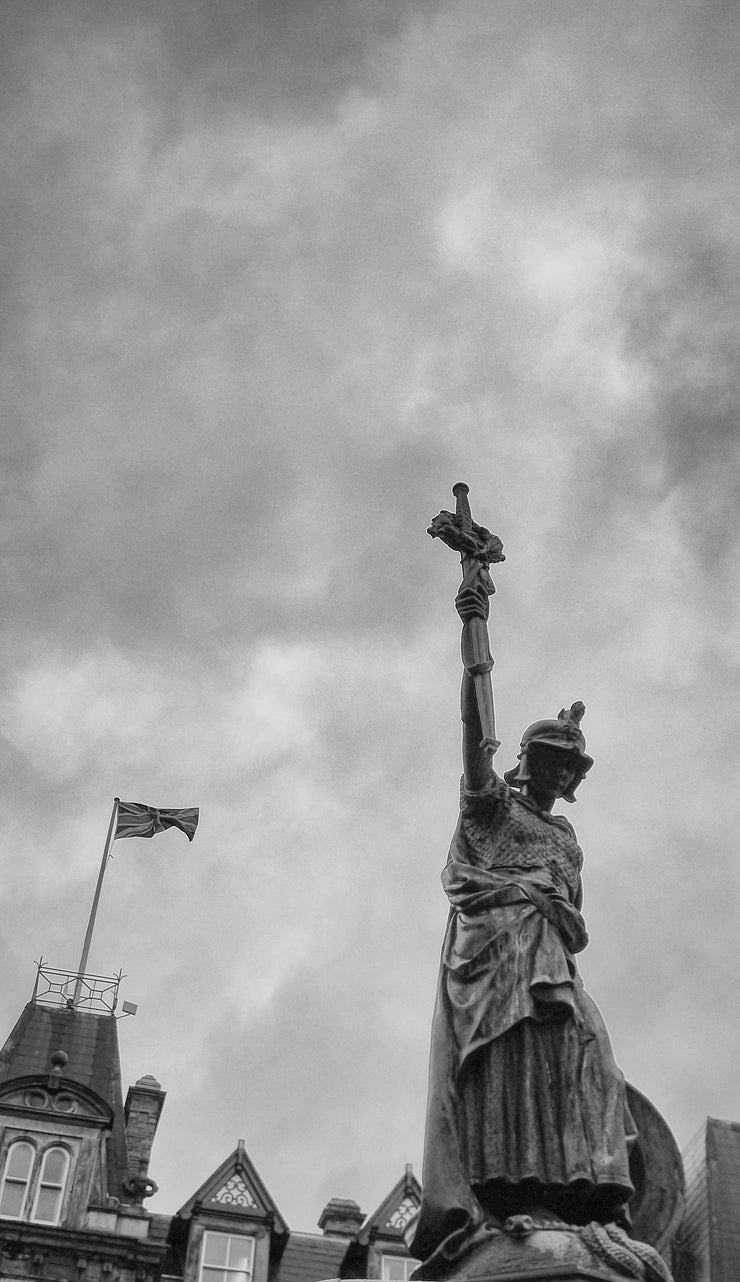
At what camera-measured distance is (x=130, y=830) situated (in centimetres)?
3631

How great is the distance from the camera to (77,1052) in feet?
95.8

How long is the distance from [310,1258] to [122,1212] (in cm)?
362

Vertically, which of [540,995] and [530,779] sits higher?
[530,779]

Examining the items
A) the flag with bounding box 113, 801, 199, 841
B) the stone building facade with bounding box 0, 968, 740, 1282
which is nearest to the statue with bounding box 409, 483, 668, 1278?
the stone building facade with bounding box 0, 968, 740, 1282

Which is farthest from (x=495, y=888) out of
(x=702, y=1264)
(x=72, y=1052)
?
(x=72, y=1052)

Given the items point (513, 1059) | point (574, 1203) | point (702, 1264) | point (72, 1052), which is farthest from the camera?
point (72, 1052)

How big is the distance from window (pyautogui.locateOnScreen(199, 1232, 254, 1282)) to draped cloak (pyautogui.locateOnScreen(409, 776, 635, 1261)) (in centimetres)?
1952

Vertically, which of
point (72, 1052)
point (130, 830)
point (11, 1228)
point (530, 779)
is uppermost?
point (130, 830)

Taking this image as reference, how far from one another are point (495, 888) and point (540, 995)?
0.73 metres

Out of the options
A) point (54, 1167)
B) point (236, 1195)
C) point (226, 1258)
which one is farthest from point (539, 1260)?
point (54, 1167)

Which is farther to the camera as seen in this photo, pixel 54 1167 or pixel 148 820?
pixel 148 820

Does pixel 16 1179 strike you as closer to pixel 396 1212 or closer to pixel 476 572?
pixel 396 1212

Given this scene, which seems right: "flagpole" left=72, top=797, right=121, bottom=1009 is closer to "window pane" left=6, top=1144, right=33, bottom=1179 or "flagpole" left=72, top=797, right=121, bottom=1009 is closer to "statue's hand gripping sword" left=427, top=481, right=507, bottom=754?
"window pane" left=6, top=1144, right=33, bottom=1179

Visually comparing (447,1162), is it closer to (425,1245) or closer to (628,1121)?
(425,1245)
